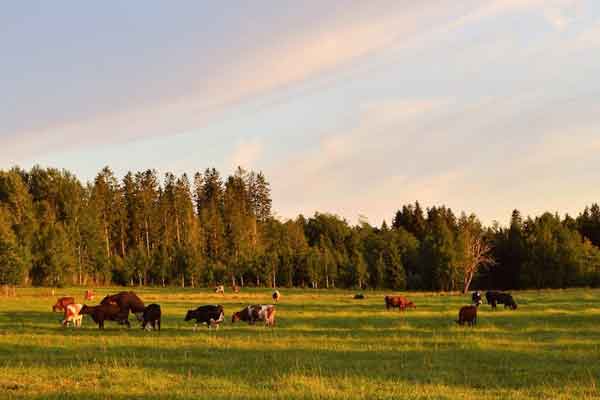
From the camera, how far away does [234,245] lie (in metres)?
126

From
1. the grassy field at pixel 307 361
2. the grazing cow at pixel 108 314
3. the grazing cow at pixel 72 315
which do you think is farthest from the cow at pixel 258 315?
the grazing cow at pixel 72 315

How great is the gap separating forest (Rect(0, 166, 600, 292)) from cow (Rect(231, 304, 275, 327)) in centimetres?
5218

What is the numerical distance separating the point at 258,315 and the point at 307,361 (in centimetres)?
1349

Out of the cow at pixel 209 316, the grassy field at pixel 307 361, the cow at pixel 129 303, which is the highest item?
the cow at pixel 129 303

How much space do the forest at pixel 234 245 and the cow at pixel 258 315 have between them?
52.2 m

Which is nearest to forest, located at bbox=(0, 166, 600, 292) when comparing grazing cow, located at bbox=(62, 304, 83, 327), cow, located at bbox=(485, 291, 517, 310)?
cow, located at bbox=(485, 291, 517, 310)

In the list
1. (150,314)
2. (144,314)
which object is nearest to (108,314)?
(144,314)

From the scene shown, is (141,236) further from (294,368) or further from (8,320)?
(294,368)

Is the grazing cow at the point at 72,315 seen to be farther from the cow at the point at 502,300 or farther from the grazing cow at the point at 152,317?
the cow at the point at 502,300

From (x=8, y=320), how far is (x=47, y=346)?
40.3 ft

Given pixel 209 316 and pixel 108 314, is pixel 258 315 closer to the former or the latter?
pixel 209 316

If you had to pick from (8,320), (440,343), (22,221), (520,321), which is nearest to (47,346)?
(8,320)

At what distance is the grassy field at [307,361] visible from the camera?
14.7 m

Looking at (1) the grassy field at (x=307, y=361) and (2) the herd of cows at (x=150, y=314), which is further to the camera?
(2) the herd of cows at (x=150, y=314)
